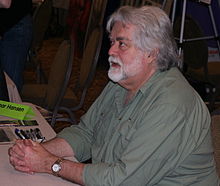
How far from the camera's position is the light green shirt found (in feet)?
5.95

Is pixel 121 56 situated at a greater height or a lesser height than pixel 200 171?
greater

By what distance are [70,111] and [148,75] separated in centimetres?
186

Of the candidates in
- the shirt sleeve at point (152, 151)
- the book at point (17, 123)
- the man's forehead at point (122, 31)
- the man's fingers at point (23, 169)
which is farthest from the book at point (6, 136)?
the man's forehead at point (122, 31)

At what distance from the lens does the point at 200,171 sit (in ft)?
6.42

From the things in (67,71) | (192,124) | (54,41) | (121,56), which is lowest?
(54,41)

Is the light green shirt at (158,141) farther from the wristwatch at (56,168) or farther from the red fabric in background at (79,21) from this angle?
the red fabric in background at (79,21)

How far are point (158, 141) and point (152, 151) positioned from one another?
0.04m

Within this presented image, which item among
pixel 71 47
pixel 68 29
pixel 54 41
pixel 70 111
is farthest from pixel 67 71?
pixel 54 41

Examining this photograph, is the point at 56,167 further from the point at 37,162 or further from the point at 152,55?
the point at 152,55

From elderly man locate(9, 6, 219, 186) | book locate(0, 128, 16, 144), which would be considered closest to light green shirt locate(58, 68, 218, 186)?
elderly man locate(9, 6, 219, 186)

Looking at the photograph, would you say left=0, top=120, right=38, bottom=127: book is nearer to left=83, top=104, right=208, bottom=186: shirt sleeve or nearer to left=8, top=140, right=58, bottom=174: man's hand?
left=8, top=140, right=58, bottom=174: man's hand

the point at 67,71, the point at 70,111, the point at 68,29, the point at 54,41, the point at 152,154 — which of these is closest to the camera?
the point at 152,154

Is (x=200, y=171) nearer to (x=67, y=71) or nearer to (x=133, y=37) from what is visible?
(x=133, y=37)

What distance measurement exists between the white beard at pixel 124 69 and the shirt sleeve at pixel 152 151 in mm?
205
